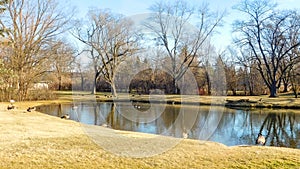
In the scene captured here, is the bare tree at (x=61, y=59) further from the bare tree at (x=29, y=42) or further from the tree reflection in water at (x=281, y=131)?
the tree reflection in water at (x=281, y=131)

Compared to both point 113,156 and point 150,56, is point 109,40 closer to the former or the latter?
point 150,56

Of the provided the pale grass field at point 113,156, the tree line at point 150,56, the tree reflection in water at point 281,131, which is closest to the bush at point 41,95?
the tree line at point 150,56

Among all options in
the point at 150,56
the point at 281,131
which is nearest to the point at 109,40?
the point at 150,56

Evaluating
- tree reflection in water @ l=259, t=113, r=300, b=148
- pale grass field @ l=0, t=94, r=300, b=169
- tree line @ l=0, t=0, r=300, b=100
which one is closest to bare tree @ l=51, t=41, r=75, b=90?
tree line @ l=0, t=0, r=300, b=100

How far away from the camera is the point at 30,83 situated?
24.8 m

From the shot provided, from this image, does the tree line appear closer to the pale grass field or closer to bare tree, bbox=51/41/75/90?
bare tree, bbox=51/41/75/90

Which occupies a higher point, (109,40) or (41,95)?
(109,40)

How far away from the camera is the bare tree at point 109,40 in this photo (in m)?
35.0

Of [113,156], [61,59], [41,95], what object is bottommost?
[113,156]

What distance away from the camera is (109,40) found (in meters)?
35.3

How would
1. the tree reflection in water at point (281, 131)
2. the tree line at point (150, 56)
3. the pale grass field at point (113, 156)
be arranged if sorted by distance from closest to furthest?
the pale grass field at point (113, 156) → the tree reflection in water at point (281, 131) → the tree line at point (150, 56)

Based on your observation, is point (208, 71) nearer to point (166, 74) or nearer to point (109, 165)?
point (166, 74)

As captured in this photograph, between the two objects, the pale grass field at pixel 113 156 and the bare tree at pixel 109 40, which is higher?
the bare tree at pixel 109 40

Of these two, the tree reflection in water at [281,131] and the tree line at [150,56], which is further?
the tree line at [150,56]
